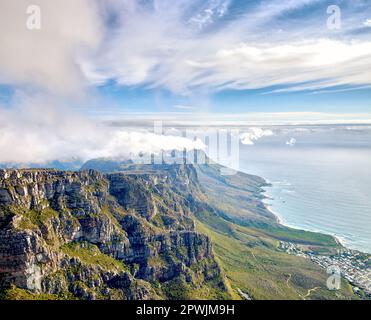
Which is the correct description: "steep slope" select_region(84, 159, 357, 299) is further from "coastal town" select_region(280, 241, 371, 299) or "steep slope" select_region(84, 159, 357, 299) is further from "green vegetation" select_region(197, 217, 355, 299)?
"coastal town" select_region(280, 241, 371, 299)

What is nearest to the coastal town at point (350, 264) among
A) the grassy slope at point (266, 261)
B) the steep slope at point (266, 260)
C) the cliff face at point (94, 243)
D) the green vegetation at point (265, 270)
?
the steep slope at point (266, 260)

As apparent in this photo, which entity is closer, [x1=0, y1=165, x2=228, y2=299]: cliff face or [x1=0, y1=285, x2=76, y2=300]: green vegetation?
[x1=0, y1=285, x2=76, y2=300]: green vegetation

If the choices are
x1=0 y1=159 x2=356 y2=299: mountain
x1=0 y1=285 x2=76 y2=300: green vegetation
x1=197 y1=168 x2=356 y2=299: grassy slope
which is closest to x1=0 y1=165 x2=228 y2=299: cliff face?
x1=0 y1=159 x2=356 y2=299: mountain

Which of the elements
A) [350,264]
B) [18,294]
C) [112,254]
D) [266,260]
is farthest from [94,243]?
[350,264]

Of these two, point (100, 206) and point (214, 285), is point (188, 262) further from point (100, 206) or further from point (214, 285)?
point (100, 206)

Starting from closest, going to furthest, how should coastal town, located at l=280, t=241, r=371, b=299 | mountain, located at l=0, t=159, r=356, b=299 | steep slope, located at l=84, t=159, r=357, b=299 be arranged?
mountain, located at l=0, t=159, r=356, b=299 → steep slope, located at l=84, t=159, r=357, b=299 → coastal town, located at l=280, t=241, r=371, b=299
